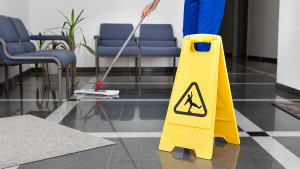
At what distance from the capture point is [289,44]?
4.04 m

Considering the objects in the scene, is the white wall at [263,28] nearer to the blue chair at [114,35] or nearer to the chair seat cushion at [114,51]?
the blue chair at [114,35]

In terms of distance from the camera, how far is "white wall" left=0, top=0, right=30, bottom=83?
4.52m

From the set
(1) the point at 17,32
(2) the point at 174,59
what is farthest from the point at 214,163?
(2) the point at 174,59

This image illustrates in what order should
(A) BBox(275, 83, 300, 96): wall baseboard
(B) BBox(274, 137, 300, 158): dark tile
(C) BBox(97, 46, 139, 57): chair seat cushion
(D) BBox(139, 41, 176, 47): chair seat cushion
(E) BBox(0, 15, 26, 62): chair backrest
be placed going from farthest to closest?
(D) BBox(139, 41, 176, 47): chair seat cushion, (C) BBox(97, 46, 139, 57): chair seat cushion, (A) BBox(275, 83, 300, 96): wall baseboard, (E) BBox(0, 15, 26, 62): chair backrest, (B) BBox(274, 137, 300, 158): dark tile

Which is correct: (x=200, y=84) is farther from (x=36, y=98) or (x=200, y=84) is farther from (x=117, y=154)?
(x=36, y=98)

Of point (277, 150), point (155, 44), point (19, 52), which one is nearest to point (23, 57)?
point (19, 52)

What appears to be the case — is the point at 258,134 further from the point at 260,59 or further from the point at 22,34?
the point at 260,59

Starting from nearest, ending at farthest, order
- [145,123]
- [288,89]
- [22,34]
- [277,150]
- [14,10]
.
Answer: [277,150]
[145,123]
[288,89]
[22,34]
[14,10]

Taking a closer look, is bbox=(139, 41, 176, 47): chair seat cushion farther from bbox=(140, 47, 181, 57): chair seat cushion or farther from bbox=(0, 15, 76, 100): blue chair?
bbox=(0, 15, 76, 100): blue chair

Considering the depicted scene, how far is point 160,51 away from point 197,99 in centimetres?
363

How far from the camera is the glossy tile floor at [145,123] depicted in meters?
1.80

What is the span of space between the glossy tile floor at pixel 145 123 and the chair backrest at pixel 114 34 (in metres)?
1.35

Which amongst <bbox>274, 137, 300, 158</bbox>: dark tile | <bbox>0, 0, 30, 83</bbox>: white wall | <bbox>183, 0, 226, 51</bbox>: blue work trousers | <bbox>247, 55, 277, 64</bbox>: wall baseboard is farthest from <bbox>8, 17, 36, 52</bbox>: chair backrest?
<bbox>247, 55, 277, 64</bbox>: wall baseboard

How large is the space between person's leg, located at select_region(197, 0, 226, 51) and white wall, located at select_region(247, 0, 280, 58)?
613cm
